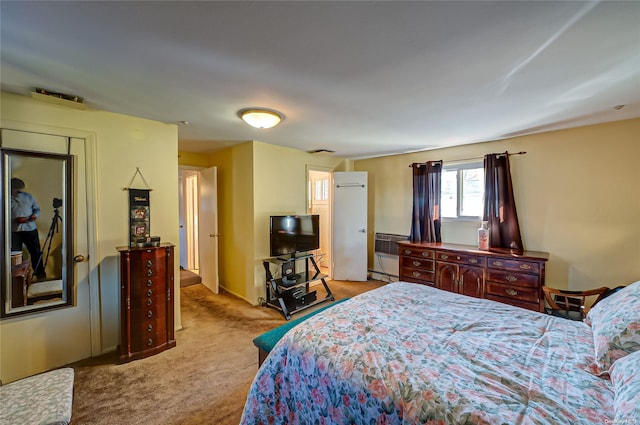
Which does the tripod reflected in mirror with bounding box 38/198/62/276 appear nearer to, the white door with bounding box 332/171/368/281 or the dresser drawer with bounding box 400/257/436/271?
the white door with bounding box 332/171/368/281

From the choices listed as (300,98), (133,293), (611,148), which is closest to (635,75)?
(611,148)

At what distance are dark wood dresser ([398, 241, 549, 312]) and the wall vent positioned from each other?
2.26 ft

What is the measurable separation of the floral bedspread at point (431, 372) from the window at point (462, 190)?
96.6 inches

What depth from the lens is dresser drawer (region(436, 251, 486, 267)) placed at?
3.25 m

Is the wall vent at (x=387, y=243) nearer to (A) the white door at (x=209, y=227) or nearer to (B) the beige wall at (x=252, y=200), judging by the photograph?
(B) the beige wall at (x=252, y=200)

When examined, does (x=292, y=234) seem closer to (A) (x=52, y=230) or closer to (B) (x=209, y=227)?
(B) (x=209, y=227)

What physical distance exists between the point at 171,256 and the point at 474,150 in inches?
165

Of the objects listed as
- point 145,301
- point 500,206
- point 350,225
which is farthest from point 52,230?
point 500,206

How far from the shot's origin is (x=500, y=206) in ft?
11.3

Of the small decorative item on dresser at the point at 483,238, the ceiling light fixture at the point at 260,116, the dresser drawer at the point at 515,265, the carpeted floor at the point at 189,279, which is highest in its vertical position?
the ceiling light fixture at the point at 260,116

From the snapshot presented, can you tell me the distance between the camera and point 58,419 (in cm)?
116

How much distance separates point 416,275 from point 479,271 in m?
0.82

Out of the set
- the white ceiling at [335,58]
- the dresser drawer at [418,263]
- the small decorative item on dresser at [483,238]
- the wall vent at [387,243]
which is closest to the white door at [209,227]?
the white ceiling at [335,58]

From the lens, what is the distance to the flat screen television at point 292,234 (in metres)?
3.67
